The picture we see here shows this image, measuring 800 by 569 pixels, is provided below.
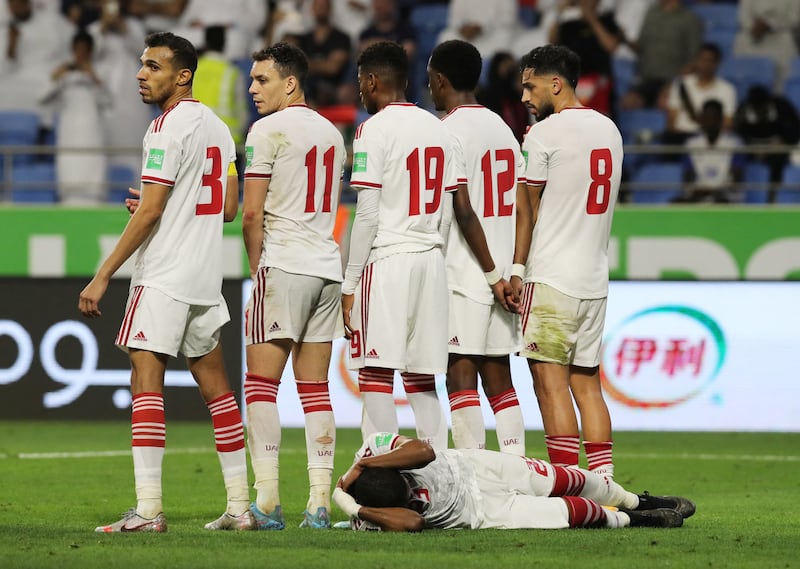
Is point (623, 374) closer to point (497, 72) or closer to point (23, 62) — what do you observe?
point (497, 72)

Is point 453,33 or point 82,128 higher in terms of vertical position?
point 453,33

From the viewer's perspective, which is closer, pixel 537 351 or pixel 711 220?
Result: pixel 537 351

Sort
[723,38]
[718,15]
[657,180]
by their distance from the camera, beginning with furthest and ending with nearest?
[718,15], [723,38], [657,180]

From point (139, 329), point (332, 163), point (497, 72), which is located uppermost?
point (497, 72)

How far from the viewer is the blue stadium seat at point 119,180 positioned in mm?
14765

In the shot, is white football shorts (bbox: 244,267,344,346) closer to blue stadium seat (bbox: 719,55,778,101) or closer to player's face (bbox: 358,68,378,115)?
player's face (bbox: 358,68,378,115)

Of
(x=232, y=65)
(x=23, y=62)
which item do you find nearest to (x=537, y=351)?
(x=232, y=65)

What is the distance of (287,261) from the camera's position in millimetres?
7027

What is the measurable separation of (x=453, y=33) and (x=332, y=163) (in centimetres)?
922

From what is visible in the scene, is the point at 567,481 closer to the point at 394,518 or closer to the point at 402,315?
the point at 394,518

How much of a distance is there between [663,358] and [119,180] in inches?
227

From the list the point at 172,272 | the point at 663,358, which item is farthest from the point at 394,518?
the point at 663,358

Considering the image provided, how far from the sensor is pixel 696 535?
661 centimetres

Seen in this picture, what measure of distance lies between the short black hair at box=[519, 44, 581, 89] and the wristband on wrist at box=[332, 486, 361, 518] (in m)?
2.35
